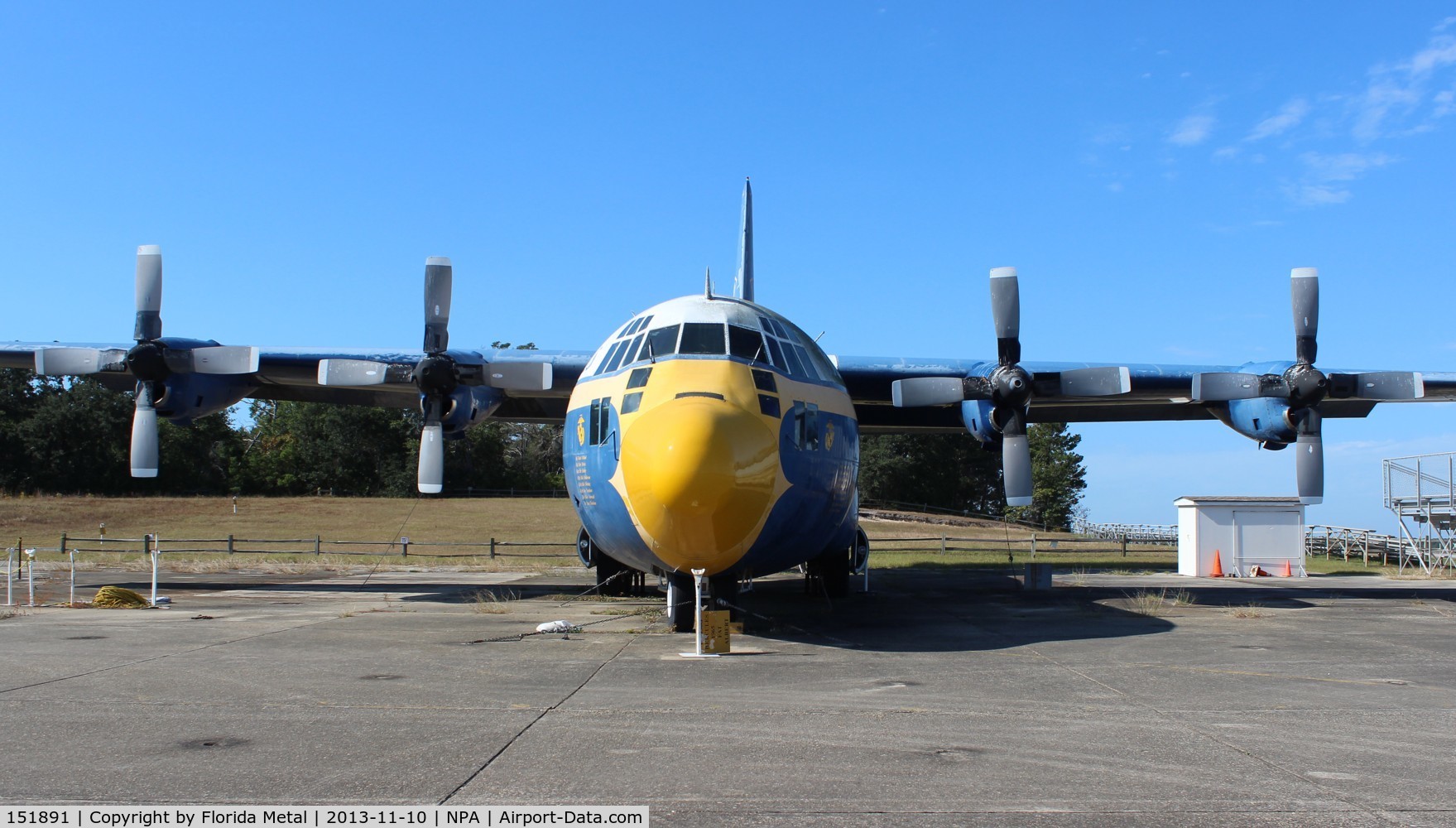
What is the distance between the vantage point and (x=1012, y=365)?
56.4 feet

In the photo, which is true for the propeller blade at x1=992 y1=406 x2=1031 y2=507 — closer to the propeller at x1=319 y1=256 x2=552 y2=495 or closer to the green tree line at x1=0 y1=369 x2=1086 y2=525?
the propeller at x1=319 y1=256 x2=552 y2=495

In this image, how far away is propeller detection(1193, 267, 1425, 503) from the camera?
17.5 meters

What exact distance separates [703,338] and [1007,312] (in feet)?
24.5

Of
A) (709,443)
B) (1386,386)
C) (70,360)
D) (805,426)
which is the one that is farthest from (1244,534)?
(70,360)

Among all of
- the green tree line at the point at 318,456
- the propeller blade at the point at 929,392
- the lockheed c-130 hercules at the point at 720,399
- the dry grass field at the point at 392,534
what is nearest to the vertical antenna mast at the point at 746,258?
the lockheed c-130 hercules at the point at 720,399

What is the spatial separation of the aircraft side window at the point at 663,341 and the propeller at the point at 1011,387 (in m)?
6.29

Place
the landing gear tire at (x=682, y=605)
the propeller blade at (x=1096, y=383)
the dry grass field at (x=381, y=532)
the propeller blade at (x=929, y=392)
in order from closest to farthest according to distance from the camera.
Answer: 1. the landing gear tire at (x=682, y=605)
2. the propeller blade at (x=1096, y=383)
3. the propeller blade at (x=929, y=392)
4. the dry grass field at (x=381, y=532)

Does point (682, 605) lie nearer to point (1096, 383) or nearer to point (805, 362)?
point (805, 362)

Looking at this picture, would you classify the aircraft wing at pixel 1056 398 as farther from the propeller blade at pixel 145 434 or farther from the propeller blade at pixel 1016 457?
the propeller blade at pixel 145 434

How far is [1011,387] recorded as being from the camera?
16.8 meters

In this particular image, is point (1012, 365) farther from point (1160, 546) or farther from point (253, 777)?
point (1160, 546)

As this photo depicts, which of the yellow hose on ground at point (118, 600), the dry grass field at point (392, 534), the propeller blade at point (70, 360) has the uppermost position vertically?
the propeller blade at point (70, 360)

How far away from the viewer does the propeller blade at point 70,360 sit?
18.8 m

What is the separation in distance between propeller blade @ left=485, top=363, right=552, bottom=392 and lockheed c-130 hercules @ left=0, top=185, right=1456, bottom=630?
0.03 m
